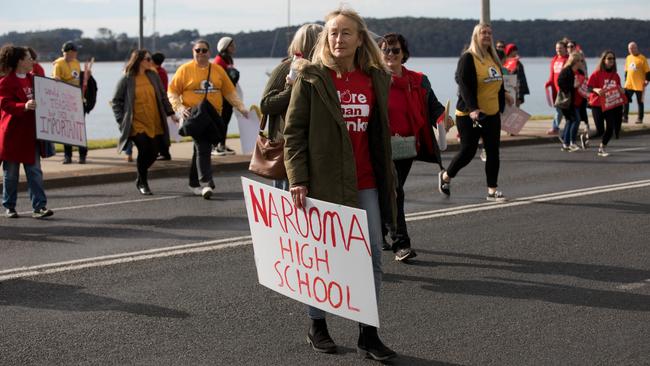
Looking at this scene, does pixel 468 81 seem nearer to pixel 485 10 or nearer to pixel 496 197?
pixel 496 197

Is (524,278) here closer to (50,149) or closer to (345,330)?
(345,330)

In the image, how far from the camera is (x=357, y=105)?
18.3 feet

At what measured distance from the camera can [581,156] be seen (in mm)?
16125

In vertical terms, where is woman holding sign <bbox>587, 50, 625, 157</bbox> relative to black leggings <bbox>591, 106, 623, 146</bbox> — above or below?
above

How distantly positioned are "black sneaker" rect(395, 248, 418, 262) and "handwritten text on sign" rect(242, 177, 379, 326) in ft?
7.54

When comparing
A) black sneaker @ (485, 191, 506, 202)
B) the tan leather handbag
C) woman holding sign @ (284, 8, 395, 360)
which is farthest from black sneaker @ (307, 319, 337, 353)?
black sneaker @ (485, 191, 506, 202)

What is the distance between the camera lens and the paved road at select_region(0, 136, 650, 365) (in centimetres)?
584

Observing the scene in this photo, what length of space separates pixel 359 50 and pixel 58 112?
6815 mm

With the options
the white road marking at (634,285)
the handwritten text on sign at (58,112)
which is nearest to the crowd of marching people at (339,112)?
the handwritten text on sign at (58,112)

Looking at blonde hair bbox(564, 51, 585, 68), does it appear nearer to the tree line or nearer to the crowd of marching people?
the crowd of marching people

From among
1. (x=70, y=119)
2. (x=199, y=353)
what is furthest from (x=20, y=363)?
(x=70, y=119)

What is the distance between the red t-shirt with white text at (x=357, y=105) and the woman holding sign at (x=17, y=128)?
5405 mm

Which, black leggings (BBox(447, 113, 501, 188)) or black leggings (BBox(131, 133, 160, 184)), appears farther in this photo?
black leggings (BBox(131, 133, 160, 184))

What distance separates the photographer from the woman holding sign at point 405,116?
7891 mm
